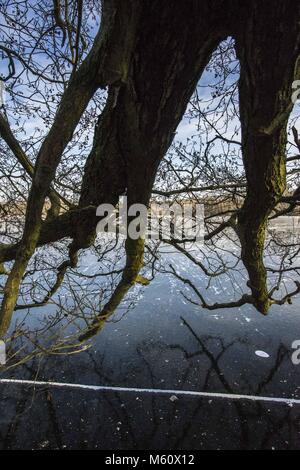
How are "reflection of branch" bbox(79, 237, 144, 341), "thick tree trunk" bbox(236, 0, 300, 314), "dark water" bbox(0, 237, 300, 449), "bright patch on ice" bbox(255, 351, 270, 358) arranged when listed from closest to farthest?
"thick tree trunk" bbox(236, 0, 300, 314) → "reflection of branch" bbox(79, 237, 144, 341) → "dark water" bbox(0, 237, 300, 449) → "bright patch on ice" bbox(255, 351, 270, 358)

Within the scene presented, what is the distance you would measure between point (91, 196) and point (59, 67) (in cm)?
148

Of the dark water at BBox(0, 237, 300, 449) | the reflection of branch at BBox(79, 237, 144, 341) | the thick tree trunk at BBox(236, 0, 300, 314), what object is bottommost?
the dark water at BBox(0, 237, 300, 449)

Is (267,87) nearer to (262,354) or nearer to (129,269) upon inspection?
(129,269)

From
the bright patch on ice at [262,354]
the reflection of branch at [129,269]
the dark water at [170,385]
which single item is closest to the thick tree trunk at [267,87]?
the reflection of branch at [129,269]

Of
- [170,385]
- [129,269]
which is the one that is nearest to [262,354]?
[170,385]

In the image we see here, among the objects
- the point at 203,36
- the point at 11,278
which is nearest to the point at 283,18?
the point at 203,36

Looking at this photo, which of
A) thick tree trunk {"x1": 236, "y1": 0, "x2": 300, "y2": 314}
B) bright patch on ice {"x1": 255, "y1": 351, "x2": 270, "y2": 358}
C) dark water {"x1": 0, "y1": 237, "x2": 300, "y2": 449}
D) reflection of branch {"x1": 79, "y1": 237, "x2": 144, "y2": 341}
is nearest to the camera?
thick tree trunk {"x1": 236, "y1": 0, "x2": 300, "y2": 314}

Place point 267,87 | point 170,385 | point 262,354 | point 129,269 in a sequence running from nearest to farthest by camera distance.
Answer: point 267,87 → point 129,269 → point 170,385 → point 262,354

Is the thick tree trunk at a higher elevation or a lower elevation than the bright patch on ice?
higher

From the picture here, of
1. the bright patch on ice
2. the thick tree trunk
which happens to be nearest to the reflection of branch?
the thick tree trunk

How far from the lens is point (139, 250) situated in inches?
97.1

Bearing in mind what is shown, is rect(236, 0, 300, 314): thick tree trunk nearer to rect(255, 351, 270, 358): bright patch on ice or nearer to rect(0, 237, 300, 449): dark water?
rect(0, 237, 300, 449): dark water

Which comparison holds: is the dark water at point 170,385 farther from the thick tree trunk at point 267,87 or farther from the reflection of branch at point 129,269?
the thick tree trunk at point 267,87
